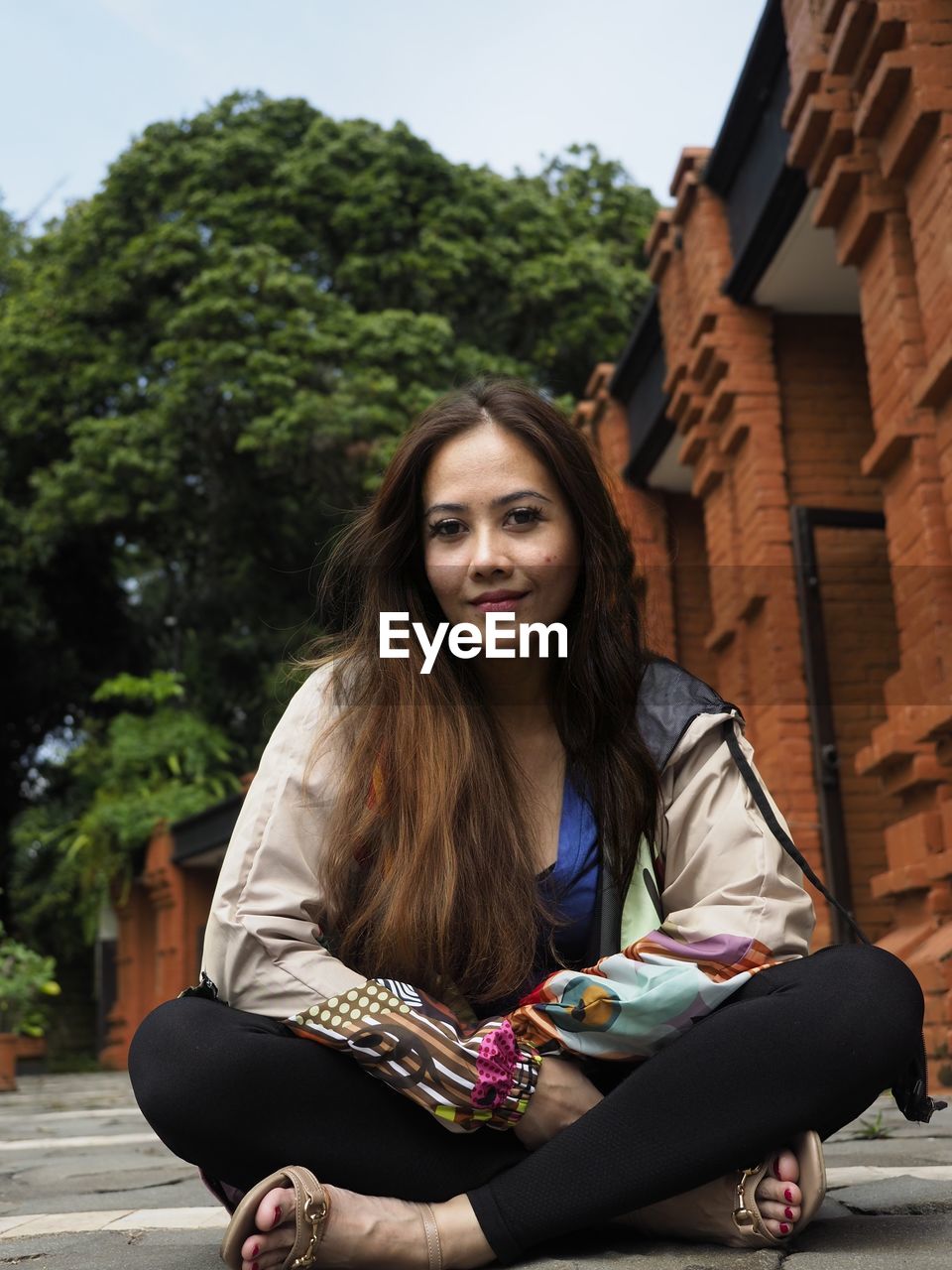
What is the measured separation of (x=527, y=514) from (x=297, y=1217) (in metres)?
1.25

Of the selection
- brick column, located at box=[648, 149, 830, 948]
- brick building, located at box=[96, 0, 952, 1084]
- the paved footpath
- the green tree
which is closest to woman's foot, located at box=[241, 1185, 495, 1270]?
the paved footpath

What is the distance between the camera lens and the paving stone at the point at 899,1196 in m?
2.39

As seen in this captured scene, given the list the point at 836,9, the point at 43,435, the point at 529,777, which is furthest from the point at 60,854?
the point at 529,777

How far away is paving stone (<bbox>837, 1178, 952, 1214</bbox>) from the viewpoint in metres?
2.39

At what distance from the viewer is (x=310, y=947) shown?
210 centimetres

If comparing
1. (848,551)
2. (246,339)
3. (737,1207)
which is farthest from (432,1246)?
(246,339)

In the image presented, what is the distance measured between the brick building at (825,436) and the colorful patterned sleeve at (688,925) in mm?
575

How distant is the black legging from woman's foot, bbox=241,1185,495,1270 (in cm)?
4

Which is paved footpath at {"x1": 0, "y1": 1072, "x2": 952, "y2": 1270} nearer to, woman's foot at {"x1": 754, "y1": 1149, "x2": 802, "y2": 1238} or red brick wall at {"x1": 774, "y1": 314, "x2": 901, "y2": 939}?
woman's foot at {"x1": 754, "y1": 1149, "x2": 802, "y2": 1238}

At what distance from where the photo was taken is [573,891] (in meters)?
2.35

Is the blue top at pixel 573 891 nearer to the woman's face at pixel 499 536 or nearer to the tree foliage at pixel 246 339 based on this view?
the woman's face at pixel 499 536

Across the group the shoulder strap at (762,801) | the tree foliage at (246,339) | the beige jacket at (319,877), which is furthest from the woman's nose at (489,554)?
the tree foliage at (246,339)

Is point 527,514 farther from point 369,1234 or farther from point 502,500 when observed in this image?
point 369,1234

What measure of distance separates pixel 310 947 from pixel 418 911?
0.19 metres
